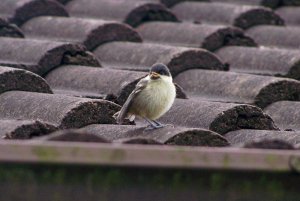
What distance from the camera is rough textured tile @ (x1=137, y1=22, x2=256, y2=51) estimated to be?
18.9 feet

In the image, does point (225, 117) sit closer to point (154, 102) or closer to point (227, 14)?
point (154, 102)

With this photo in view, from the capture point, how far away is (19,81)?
4445 mm

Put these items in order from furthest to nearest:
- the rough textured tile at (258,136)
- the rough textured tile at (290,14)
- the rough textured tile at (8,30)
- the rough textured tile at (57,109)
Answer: the rough textured tile at (290,14)
the rough textured tile at (8,30)
the rough textured tile at (57,109)
the rough textured tile at (258,136)

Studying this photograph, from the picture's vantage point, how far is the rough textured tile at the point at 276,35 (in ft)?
19.7

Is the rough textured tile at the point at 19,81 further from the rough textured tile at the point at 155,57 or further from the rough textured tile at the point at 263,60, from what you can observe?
the rough textured tile at the point at 263,60

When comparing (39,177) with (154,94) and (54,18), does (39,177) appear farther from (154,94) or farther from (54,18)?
(54,18)

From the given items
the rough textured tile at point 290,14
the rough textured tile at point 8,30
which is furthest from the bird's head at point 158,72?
the rough textured tile at point 290,14

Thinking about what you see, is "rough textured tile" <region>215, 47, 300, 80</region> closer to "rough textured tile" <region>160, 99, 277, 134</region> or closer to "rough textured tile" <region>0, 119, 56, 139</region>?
"rough textured tile" <region>160, 99, 277, 134</region>

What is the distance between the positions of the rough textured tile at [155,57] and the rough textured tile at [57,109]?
101 cm

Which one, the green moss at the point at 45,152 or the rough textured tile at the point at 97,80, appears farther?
the rough textured tile at the point at 97,80

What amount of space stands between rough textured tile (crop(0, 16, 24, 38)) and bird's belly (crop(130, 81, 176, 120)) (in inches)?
49.3

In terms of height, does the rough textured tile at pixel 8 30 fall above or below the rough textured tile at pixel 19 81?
below

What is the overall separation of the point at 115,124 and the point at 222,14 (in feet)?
8.22

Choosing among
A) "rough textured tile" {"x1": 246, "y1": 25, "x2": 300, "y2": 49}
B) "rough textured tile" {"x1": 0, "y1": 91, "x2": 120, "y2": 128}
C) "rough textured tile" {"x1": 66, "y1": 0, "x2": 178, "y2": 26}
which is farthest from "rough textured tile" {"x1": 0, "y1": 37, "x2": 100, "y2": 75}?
"rough textured tile" {"x1": 246, "y1": 25, "x2": 300, "y2": 49}
